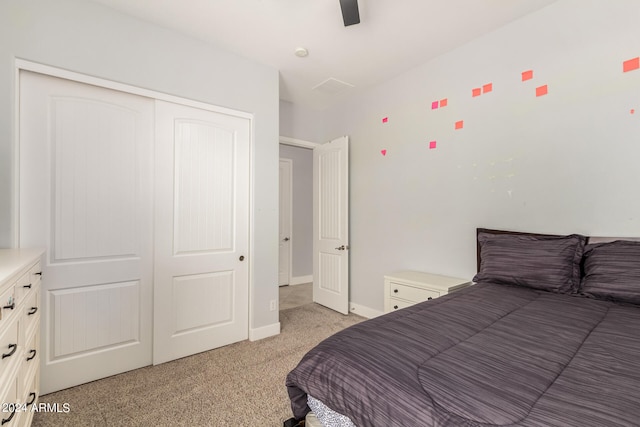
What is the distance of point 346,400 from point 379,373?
0.16 metres

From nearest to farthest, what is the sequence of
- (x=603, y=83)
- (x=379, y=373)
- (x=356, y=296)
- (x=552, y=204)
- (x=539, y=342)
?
1. (x=379, y=373)
2. (x=539, y=342)
3. (x=603, y=83)
4. (x=552, y=204)
5. (x=356, y=296)

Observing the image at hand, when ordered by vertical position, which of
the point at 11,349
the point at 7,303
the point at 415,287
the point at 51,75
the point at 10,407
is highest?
the point at 51,75

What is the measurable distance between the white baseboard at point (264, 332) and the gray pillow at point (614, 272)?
2433mm

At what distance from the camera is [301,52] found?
2643 millimetres

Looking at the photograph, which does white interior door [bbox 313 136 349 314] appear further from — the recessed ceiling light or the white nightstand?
the recessed ceiling light

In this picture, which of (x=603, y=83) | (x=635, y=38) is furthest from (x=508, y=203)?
(x=635, y=38)

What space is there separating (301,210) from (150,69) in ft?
11.0

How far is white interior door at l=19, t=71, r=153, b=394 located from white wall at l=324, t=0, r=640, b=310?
90.4 inches

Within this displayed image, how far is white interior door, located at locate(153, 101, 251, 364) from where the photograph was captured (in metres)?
2.36

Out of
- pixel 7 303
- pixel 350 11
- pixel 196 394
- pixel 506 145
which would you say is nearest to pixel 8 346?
pixel 7 303

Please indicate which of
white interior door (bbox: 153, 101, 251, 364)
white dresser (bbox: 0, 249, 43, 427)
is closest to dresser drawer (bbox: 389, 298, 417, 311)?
white interior door (bbox: 153, 101, 251, 364)

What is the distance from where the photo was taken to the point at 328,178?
3783 millimetres

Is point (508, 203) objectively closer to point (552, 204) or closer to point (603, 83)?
point (552, 204)

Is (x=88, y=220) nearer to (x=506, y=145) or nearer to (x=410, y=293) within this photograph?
(x=410, y=293)
